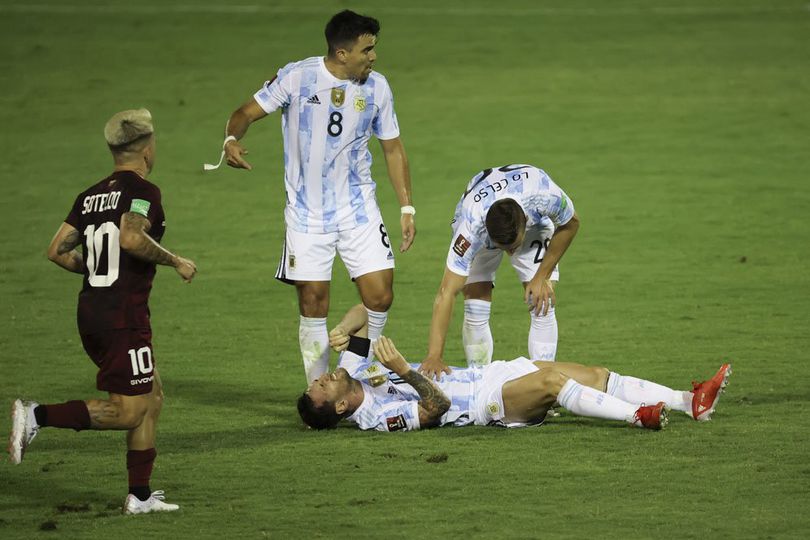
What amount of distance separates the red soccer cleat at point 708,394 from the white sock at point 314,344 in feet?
7.39

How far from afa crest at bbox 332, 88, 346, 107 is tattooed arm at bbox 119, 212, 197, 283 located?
2377 millimetres

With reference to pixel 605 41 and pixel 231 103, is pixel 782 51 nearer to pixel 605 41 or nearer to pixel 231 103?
pixel 605 41

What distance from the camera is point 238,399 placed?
9.16 metres

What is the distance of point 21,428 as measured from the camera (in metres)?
6.37

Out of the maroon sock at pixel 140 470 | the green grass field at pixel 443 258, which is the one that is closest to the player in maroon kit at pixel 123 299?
the maroon sock at pixel 140 470

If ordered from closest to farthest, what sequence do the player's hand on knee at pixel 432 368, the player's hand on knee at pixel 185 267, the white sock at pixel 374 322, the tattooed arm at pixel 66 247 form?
the player's hand on knee at pixel 185 267 < the tattooed arm at pixel 66 247 < the player's hand on knee at pixel 432 368 < the white sock at pixel 374 322

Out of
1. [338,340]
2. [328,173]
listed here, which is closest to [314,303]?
[338,340]

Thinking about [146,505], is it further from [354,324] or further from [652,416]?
[652,416]

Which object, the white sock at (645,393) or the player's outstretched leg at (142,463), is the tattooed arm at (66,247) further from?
the white sock at (645,393)

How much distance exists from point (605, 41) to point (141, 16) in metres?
7.81

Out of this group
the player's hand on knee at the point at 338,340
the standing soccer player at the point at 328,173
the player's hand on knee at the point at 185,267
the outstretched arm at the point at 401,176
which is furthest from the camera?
the outstretched arm at the point at 401,176

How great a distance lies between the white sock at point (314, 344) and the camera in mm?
8766

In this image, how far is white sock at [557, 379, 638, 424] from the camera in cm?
786

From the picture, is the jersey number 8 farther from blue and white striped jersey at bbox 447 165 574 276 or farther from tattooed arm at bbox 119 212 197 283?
tattooed arm at bbox 119 212 197 283
